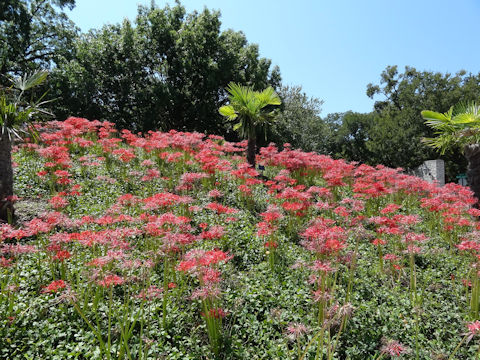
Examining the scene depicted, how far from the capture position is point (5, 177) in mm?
5844

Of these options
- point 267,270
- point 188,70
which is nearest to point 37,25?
point 188,70

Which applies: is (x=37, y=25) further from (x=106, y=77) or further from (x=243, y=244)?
(x=243, y=244)

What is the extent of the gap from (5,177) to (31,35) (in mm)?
16759

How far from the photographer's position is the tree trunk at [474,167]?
8.54 meters

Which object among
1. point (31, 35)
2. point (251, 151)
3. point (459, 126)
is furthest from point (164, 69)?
point (459, 126)

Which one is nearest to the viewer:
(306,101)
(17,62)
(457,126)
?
(457,126)

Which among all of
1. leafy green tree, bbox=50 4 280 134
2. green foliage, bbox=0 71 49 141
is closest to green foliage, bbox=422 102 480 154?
green foliage, bbox=0 71 49 141

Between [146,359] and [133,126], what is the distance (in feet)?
60.9

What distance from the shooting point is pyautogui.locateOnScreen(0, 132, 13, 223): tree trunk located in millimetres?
5684

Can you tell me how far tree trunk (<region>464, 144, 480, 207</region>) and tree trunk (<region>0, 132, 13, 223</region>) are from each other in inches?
431

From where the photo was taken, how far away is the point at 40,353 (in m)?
3.45

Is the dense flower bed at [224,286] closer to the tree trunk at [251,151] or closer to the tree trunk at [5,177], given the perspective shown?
the tree trunk at [5,177]

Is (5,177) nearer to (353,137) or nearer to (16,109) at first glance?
(16,109)

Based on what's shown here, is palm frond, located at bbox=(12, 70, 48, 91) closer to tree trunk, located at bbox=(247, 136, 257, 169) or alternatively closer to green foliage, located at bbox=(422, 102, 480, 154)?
tree trunk, located at bbox=(247, 136, 257, 169)
